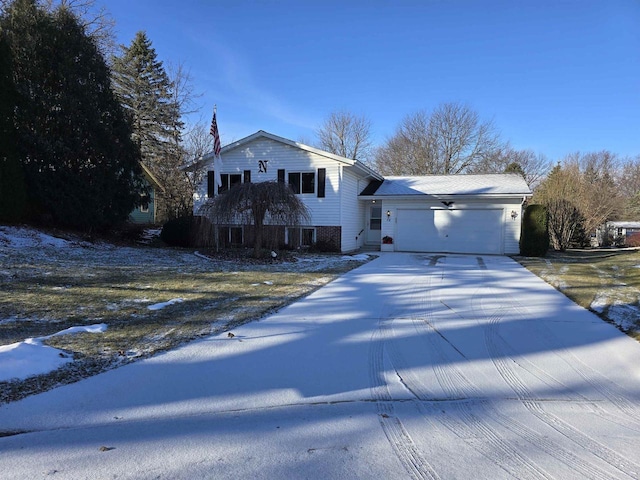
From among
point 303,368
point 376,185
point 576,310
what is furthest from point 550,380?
point 376,185

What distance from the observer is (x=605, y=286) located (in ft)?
30.3

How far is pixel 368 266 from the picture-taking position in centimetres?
1273

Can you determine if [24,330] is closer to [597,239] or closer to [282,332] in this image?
[282,332]

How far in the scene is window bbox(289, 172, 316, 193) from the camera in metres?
18.2

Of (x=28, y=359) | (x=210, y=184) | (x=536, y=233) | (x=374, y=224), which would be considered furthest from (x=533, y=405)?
(x=374, y=224)

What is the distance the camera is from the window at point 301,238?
58.5ft

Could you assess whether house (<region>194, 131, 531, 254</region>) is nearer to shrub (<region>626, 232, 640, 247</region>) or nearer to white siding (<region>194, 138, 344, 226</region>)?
white siding (<region>194, 138, 344, 226</region>)

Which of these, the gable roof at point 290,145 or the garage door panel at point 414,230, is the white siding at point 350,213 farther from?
the garage door panel at point 414,230

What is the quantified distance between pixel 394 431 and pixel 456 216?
16.6m

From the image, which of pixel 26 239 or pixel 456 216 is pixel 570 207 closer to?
pixel 456 216

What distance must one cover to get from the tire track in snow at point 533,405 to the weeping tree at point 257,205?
27.4 feet

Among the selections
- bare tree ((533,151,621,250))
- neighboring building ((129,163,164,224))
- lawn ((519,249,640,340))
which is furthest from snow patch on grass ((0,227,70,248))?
bare tree ((533,151,621,250))

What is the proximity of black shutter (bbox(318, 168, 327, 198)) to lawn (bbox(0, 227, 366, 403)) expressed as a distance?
5.48 metres

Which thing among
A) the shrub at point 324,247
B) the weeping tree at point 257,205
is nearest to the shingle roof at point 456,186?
the shrub at point 324,247
